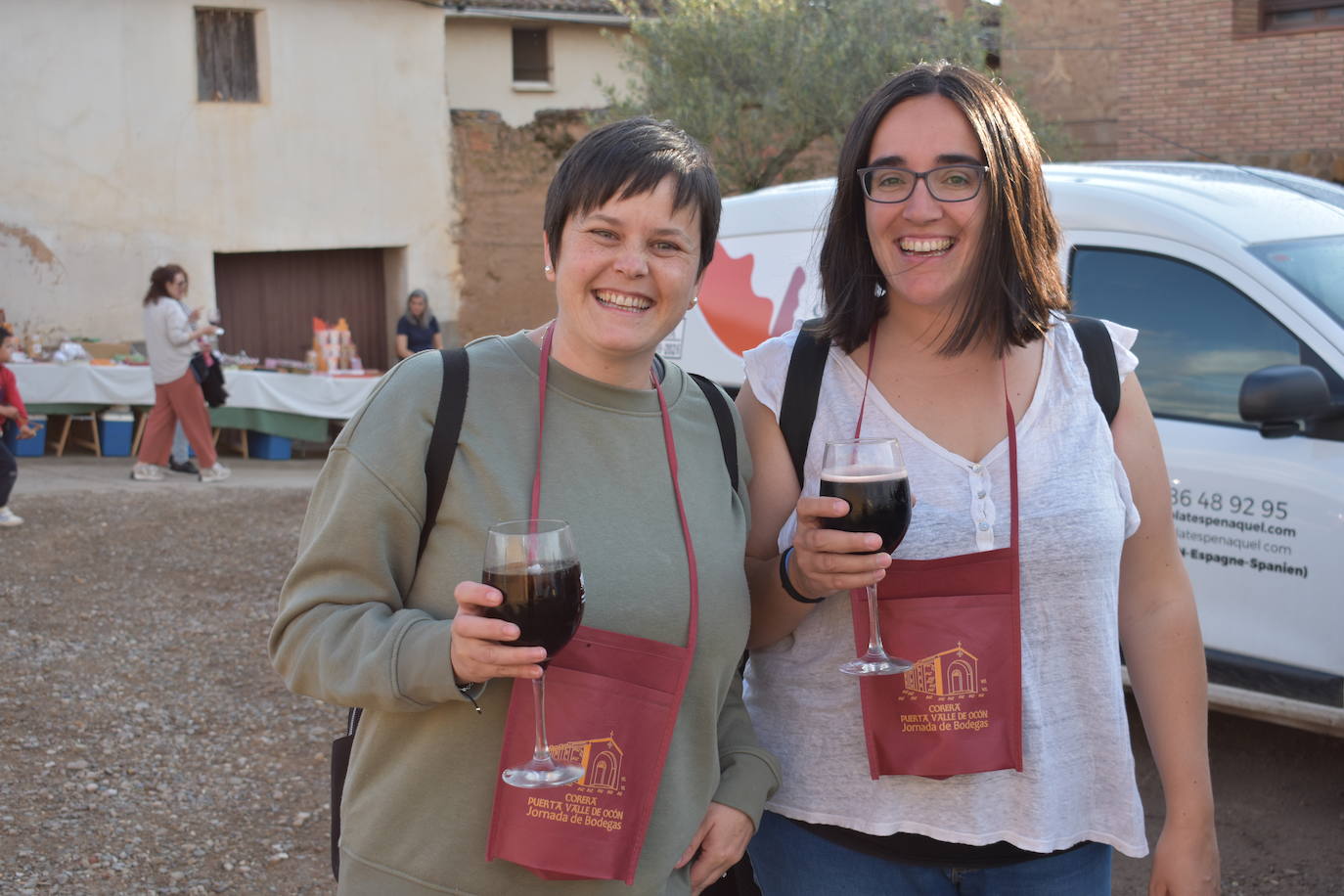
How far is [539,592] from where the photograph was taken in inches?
66.4

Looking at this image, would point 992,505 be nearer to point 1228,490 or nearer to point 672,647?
point 672,647

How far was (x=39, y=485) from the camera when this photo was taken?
12.0m

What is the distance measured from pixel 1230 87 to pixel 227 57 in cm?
1242

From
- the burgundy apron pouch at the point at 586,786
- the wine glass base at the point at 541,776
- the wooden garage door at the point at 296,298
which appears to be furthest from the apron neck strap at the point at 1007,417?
the wooden garage door at the point at 296,298

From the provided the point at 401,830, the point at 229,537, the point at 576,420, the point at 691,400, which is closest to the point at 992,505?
the point at 691,400

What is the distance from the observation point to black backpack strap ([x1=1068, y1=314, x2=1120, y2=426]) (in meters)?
2.20

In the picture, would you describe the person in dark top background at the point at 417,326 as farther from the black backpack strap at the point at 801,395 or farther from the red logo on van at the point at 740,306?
the black backpack strap at the point at 801,395

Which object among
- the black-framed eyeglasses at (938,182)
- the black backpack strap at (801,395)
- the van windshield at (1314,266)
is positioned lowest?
the black backpack strap at (801,395)

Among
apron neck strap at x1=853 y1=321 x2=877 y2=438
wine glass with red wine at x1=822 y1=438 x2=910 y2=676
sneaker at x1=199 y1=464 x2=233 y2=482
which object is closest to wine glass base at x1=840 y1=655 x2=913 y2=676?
wine glass with red wine at x1=822 y1=438 x2=910 y2=676

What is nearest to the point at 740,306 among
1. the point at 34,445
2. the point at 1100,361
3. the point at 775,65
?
the point at 1100,361

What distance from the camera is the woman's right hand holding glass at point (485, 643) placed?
167 cm

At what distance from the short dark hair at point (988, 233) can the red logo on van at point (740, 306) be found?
11.0 ft

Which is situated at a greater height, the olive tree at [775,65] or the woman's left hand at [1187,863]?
the olive tree at [775,65]

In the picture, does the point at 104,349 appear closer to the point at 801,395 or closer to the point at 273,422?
the point at 273,422
